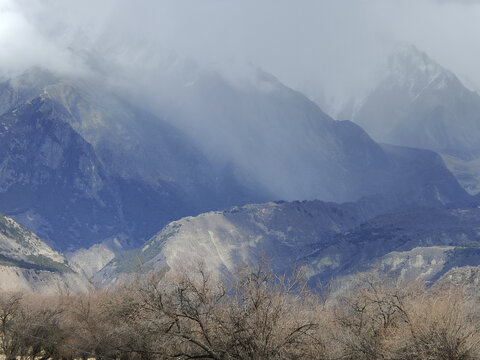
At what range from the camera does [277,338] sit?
34812 millimetres

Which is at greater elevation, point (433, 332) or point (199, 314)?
point (199, 314)

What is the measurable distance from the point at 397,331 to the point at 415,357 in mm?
4796

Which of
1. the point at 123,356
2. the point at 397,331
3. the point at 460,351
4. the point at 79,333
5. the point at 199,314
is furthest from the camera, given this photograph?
the point at 79,333

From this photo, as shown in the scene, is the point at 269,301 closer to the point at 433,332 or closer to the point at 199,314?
the point at 199,314

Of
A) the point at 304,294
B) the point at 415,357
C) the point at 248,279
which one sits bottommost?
the point at 415,357

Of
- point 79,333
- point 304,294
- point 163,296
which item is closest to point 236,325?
point 163,296

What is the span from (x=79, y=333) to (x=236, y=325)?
36.5 m

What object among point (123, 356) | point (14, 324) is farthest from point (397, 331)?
point (14, 324)

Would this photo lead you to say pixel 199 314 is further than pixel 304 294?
No

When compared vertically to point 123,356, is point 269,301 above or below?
above

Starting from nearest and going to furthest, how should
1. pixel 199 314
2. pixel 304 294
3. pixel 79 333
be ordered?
pixel 199 314, pixel 304 294, pixel 79 333

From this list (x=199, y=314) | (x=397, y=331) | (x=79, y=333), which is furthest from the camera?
(x=79, y=333)

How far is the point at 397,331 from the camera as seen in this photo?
4047 centimetres

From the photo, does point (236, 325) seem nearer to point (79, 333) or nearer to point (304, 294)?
point (304, 294)
